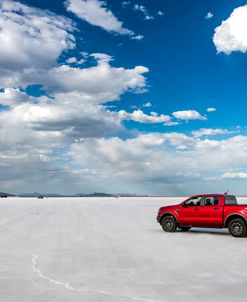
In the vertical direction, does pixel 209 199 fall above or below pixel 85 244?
above

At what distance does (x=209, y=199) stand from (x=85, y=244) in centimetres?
589

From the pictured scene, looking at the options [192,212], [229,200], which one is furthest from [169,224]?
[229,200]

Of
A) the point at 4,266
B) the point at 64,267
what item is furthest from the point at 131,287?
the point at 4,266

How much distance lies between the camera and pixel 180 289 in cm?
725

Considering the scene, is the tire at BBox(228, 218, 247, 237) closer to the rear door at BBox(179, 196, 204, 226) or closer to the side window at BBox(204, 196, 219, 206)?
the side window at BBox(204, 196, 219, 206)

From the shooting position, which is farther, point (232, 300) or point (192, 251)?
point (192, 251)

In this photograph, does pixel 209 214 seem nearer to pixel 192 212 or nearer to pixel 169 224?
pixel 192 212

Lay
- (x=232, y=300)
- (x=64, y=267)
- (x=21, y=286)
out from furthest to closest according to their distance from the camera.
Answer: (x=64, y=267), (x=21, y=286), (x=232, y=300)

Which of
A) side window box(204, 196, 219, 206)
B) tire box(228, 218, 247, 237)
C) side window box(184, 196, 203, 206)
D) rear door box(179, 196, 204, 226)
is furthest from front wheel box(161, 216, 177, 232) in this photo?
tire box(228, 218, 247, 237)

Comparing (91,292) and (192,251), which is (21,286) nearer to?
(91,292)

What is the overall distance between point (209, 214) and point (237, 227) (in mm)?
1288

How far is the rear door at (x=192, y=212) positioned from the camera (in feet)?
54.5

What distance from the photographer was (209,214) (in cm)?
1628

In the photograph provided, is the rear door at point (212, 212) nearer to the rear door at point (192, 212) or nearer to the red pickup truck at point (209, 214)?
the red pickup truck at point (209, 214)
